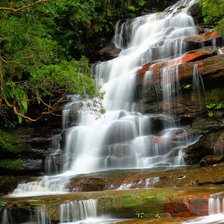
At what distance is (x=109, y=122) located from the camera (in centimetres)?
1247

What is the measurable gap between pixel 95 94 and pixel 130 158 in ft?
9.59

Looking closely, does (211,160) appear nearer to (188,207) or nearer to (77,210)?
(188,207)

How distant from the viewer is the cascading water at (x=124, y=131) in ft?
32.5

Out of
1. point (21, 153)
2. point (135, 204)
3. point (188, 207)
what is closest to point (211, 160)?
point (188, 207)

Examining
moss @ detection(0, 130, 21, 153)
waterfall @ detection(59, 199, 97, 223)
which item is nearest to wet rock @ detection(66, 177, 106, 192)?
waterfall @ detection(59, 199, 97, 223)

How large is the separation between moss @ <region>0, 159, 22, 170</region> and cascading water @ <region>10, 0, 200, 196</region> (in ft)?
6.92

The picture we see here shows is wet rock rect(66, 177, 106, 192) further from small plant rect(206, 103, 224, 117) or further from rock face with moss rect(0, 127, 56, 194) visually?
small plant rect(206, 103, 224, 117)

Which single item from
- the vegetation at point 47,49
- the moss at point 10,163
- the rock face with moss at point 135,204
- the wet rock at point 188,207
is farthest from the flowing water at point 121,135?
the wet rock at point 188,207

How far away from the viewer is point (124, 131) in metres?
11.5

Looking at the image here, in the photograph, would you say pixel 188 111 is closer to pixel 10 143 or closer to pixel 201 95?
pixel 201 95

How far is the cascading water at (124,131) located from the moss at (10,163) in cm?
211

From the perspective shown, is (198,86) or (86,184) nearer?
(86,184)

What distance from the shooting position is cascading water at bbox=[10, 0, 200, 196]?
990 cm

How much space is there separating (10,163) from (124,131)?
5.17 metres
